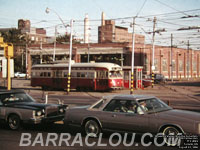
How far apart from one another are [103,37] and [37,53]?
46.8 metres

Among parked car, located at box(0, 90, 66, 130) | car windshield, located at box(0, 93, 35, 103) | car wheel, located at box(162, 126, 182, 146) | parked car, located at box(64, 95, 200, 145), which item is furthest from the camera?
car windshield, located at box(0, 93, 35, 103)

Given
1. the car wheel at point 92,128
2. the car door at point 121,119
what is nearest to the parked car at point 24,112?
the car wheel at point 92,128

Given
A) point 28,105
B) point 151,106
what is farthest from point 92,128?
point 28,105

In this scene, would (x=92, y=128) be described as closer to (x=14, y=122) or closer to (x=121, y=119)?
(x=121, y=119)

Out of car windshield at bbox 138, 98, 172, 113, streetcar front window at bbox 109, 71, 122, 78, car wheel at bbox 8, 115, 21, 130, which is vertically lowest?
car wheel at bbox 8, 115, 21, 130

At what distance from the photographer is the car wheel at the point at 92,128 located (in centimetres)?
968

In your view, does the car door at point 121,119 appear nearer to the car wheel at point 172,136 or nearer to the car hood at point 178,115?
the car hood at point 178,115

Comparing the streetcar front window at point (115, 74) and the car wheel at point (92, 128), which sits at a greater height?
the streetcar front window at point (115, 74)

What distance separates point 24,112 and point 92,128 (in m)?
2.78

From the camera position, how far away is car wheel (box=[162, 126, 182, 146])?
8298mm

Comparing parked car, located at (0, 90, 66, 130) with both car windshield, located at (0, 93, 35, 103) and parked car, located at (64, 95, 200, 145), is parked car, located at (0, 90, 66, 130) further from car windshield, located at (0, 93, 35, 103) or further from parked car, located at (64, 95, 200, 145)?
parked car, located at (64, 95, 200, 145)

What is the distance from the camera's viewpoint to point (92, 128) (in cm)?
976

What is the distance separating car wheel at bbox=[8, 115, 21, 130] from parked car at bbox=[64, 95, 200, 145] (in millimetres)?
1995

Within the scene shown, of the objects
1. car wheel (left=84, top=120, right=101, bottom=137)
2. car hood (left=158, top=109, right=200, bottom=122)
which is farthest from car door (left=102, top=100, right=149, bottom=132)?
car hood (left=158, top=109, right=200, bottom=122)
